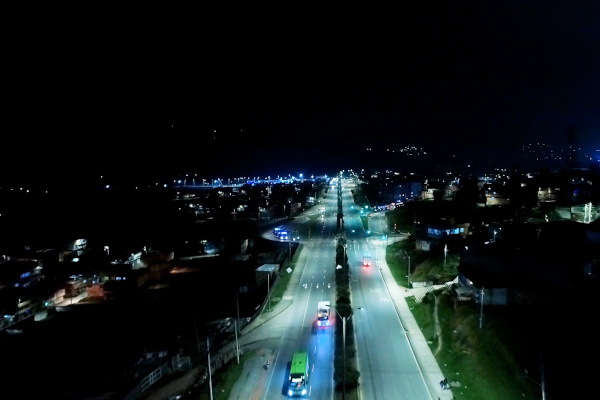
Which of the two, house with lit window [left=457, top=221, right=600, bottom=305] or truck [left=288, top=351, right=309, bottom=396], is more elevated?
house with lit window [left=457, top=221, right=600, bottom=305]

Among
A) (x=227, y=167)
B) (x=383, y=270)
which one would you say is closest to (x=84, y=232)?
(x=383, y=270)

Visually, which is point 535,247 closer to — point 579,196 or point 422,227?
point 422,227

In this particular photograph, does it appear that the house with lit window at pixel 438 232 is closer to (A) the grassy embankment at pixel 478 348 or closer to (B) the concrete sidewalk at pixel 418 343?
(B) the concrete sidewalk at pixel 418 343

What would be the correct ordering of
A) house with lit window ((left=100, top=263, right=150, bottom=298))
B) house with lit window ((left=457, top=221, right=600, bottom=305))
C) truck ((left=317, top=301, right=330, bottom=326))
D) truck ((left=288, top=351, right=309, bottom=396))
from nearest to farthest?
truck ((left=288, top=351, right=309, bottom=396))
house with lit window ((left=457, top=221, right=600, bottom=305))
truck ((left=317, top=301, right=330, bottom=326))
house with lit window ((left=100, top=263, right=150, bottom=298))

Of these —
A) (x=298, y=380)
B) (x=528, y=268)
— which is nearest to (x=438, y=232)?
(x=528, y=268)

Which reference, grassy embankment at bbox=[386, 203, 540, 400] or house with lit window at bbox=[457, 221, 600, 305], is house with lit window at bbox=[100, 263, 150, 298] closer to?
grassy embankment at bbox=[386, 203, 540, 400]

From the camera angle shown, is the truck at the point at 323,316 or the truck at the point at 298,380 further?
the truck at the point at 323,316

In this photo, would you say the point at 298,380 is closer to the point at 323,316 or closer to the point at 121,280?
the point at 323,316

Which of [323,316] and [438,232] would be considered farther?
[438,232]

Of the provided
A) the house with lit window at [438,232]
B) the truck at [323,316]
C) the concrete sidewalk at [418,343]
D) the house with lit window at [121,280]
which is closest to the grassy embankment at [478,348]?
the concrete sidewalk at [418,343]

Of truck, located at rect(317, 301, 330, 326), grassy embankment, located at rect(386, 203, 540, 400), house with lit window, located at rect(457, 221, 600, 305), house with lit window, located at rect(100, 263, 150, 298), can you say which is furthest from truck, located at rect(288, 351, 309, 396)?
house with lit window, located at rect(100, 263, 150, 298)

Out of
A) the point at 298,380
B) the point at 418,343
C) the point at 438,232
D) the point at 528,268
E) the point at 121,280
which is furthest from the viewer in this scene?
the point at 438,232
